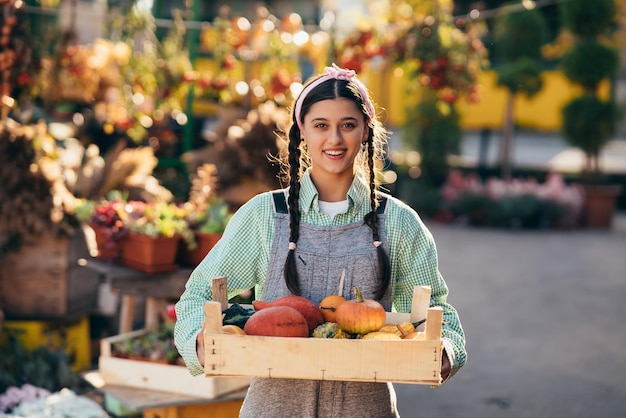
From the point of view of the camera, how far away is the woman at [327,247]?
224 centimetres

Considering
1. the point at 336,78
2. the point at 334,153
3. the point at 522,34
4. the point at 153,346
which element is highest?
the point at 522,34

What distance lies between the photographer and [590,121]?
36.5 feet

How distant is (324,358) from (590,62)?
9867 millimetres

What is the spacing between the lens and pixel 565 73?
37.1 ft

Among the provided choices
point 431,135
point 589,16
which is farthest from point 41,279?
point 589,16

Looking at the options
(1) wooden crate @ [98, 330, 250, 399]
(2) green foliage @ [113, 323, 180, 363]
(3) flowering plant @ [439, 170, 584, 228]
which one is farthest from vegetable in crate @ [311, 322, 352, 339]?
(3) flowering plant @ [439, 170, 584, 228]

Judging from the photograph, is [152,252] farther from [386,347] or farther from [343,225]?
[386,347]

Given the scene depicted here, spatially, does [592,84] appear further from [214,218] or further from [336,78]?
[336,78]

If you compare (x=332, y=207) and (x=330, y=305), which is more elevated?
(x=332, y=207)

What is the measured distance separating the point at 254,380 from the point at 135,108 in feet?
16.4

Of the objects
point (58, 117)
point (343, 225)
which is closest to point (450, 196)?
point (58, 117)

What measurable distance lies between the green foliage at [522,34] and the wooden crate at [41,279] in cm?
779

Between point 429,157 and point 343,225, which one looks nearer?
point 343,225

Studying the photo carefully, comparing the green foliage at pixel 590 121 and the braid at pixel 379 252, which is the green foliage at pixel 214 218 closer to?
the braid at pixel 379 252
